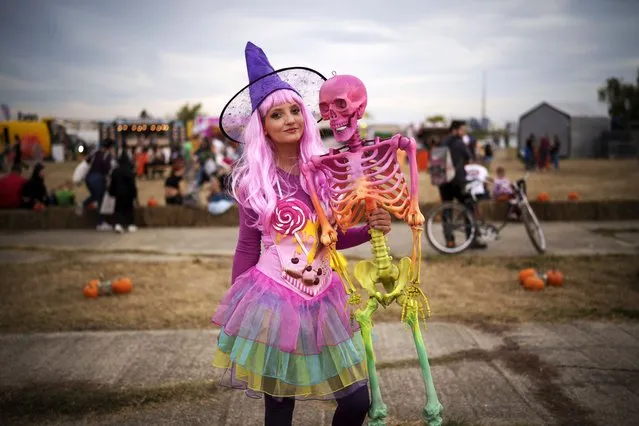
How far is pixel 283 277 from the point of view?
2822 millimetres

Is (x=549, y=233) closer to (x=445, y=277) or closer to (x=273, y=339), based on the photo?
(x=445, y=277)

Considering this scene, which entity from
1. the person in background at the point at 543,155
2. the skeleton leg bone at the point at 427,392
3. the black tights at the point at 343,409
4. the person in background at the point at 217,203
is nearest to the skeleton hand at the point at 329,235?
the skeleton leg bone at the point at 427,392

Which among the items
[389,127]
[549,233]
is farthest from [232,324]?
[389,127]

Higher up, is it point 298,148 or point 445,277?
point 298,148

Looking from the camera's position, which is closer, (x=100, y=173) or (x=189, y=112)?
(x=100, y=173)

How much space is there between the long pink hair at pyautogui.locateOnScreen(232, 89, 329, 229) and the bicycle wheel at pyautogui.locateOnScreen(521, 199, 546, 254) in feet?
22.5

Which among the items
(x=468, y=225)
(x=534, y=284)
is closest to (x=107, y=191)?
(x=468, y=225)

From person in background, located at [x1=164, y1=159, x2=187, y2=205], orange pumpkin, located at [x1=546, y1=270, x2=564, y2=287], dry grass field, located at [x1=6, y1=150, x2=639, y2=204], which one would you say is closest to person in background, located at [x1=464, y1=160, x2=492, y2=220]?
orange pumpkin, located at [x1=546, y1=270, x2=564, y2=287]

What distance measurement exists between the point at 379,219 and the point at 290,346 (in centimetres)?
66

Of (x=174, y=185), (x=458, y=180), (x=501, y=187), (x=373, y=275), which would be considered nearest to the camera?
(x=373, y=275)

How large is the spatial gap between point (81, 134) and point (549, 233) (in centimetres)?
4225

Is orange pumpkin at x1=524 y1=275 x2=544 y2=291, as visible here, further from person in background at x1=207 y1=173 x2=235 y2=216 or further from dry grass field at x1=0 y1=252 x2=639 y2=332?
person in background at x1=207 y1=173 x2=235 y2=216

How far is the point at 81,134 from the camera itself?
4669 cm

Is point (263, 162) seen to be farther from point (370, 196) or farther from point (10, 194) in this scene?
point (10, 194)
